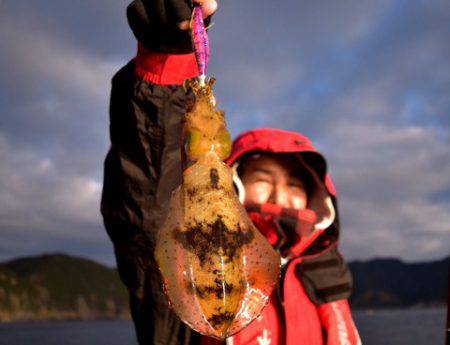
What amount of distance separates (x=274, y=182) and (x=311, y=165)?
1.42 ft

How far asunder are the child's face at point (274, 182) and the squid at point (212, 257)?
315 cm

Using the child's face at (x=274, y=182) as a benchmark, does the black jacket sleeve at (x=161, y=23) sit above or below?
above

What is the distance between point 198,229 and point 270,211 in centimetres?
306

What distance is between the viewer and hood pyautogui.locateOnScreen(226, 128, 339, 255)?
471 centimetres

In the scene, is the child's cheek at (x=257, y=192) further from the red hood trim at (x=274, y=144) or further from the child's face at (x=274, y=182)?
the red hood trim at (x=274, y=144)

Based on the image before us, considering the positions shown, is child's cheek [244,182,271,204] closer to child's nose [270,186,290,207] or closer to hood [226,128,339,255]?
child's nose [270,186,290,207]

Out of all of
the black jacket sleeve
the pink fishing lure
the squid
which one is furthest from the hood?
the squid

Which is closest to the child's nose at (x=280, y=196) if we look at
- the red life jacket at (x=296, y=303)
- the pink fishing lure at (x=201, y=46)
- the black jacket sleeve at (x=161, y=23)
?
the red life jacket at (x=296, y=303)

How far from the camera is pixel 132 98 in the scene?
332cm

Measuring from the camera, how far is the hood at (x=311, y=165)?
471 centimetres

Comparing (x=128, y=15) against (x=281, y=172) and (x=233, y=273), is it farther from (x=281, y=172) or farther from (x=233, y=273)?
(x=281, y=172)

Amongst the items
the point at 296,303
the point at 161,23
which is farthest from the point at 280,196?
the point at 161,23

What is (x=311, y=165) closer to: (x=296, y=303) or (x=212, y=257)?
(x=296, y=303)

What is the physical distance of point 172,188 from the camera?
11.2 feet
